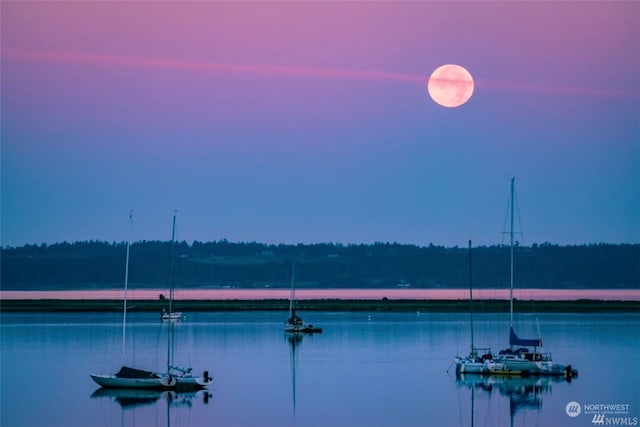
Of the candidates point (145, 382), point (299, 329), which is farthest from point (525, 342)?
point (299, 329)

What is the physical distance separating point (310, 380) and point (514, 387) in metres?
7.87

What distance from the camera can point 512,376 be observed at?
39.8 meters

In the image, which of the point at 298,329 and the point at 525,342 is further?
the point at 298,329

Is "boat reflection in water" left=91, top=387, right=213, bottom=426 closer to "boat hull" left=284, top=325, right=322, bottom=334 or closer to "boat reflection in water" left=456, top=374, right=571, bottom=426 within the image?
"boat reflection in water" left=456, top=374, right=571, bottom=426

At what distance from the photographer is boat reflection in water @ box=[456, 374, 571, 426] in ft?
109

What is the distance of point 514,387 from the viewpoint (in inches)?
1467

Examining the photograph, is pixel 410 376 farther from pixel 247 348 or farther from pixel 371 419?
pixel 247 348

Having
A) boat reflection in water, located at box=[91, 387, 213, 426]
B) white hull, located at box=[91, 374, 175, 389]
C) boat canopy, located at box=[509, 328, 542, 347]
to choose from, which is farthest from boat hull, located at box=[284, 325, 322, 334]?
white hull, located at box=[91, 374, 175, 389]

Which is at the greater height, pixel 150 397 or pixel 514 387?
pixel 514 387

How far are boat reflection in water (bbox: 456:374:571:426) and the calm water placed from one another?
0.17 ft

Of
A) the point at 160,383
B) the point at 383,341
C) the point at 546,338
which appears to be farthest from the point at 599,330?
the point at 160,383

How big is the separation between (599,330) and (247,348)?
29.3 metres

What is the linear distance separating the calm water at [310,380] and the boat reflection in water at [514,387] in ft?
0.17

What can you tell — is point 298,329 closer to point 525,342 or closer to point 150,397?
point 525,342
